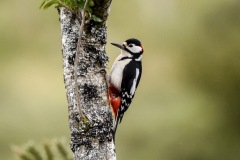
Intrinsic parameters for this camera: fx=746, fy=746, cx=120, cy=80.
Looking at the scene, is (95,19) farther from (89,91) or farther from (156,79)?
(156,79)

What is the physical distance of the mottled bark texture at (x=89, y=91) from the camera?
399cm

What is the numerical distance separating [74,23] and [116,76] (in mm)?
1474

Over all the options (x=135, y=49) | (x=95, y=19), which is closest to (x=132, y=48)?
(x=135, y=49)

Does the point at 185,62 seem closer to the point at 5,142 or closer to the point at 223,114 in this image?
the point at 223,114

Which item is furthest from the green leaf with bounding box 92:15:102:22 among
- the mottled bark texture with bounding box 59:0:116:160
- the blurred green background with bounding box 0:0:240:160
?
the blurred green background with bounding box 0:0:240:160

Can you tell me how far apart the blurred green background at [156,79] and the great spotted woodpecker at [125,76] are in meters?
9.17

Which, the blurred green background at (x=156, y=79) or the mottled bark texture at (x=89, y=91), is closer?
the mottled bark texture at (x=89, y=91)

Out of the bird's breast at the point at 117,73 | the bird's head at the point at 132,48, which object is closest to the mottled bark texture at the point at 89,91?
the bird's breast at the point at 117,73

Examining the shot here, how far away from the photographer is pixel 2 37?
18.5 metres

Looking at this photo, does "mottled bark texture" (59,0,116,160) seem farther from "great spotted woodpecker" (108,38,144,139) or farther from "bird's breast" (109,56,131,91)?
"great spotted woodpecker" (108,38,144,139)

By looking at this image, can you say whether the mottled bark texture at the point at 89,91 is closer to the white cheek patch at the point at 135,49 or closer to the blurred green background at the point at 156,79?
the white cheek patch at the point at 135,49

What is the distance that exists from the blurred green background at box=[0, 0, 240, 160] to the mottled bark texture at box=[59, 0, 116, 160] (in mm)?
11096

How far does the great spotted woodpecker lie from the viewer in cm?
544

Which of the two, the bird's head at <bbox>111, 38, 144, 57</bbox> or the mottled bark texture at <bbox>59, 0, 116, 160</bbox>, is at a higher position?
the bird's head at <bbox>111, 38, 144, 57</bbox>
